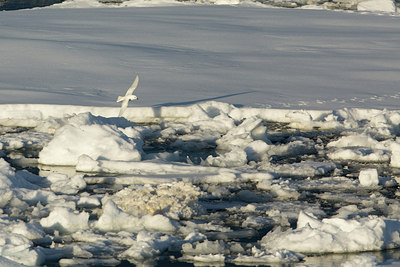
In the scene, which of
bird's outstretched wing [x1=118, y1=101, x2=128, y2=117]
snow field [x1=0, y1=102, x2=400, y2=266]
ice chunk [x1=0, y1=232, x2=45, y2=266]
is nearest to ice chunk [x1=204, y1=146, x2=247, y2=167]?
snow field [x1=0, y1=102, x2=400, y2=266]

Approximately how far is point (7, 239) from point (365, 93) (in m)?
6.06

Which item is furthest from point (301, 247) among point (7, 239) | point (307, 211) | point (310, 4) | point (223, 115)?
point (310, 4)

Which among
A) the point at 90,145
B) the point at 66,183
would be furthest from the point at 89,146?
the point at 66,183

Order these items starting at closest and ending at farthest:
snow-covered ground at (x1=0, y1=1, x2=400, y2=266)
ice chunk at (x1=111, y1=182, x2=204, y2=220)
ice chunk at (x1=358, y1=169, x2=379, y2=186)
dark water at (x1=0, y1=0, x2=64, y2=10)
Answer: snow-covered ground at (x1=0, y1=1, x2=400, y2=266), ice chunk at (x1=111, y1=182, x2=204, y2=220), ice chunk at (x1=358, y1=169, x2=379, y2=186), dark water at (x1=0, y1=0, x2=64, y2=10)

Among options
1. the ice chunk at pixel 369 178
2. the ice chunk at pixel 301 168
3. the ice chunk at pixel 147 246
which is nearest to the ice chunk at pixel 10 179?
the ice chunk at pixel 147 246

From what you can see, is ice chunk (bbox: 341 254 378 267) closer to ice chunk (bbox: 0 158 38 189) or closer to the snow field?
the snow field

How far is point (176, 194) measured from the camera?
5852 mm

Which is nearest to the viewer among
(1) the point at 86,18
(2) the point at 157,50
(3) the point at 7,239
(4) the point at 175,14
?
(3) the point at 7,239

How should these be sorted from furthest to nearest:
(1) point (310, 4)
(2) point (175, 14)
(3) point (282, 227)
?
(1) point (310, 4) < (2) point (175, 14) < (3) point (282, 227)

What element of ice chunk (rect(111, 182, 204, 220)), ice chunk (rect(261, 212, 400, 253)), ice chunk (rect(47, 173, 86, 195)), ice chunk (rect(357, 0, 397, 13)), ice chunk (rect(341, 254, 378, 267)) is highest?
ice chunk (rect(341, 254, 378, 267))

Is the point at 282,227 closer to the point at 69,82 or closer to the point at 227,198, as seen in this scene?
the point at 227,198

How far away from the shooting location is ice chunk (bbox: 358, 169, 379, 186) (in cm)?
636

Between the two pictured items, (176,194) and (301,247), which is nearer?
(301,247)

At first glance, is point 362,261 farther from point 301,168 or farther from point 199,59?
point 199,59
